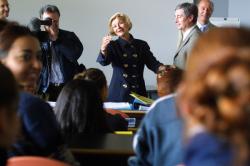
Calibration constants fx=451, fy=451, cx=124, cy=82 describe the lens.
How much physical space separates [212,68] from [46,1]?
4.66 meters

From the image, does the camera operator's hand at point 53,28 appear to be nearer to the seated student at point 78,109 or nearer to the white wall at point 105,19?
the seated student at point 78,109

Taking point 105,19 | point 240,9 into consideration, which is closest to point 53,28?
point 105,19

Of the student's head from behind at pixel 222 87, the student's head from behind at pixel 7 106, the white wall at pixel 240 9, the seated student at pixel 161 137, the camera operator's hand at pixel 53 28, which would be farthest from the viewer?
the white wall at pixel 240 9

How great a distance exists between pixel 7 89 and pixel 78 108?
1.07 meters

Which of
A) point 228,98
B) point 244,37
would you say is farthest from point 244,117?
point 244,37

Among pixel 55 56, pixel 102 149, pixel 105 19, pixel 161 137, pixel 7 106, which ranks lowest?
pixel 102 149

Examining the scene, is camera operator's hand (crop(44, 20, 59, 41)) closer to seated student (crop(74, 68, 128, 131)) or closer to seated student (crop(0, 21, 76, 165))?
seated student (crop(74, 68, 128, 131))

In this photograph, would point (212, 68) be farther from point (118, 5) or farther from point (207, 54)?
point (118, 5)

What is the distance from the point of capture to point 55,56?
3.64m

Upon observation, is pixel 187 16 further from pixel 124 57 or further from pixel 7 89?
pixel 7 89

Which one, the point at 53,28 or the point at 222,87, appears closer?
the point at 222,87

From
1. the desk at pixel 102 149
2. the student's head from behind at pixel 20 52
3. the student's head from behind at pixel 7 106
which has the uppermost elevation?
the student's head from behind at pixel 20 52

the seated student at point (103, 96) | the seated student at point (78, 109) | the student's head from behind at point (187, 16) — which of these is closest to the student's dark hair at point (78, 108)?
the seated student at point (78, 109)

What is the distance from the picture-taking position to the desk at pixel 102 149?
181cm
